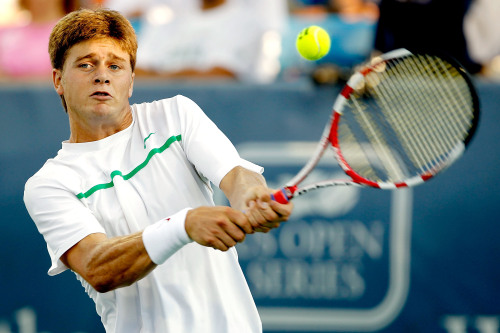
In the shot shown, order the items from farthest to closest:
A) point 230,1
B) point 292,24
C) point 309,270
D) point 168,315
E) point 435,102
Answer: point 292,24 → point 230,1 → point 309,270 → point 435,102 → point 168,315

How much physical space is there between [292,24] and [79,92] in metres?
3.20

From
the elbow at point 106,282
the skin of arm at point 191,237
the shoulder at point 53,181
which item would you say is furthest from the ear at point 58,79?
the elbow at point 106,282

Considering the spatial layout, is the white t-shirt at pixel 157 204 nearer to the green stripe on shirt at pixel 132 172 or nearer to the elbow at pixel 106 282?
the green stripe on shirt at pixel 132 172

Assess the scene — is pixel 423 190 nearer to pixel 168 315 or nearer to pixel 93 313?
pixel 93 313

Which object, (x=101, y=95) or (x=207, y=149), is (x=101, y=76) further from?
(x=207, y=149)

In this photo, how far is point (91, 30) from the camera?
2.89 m

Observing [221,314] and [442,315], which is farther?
[442,315]

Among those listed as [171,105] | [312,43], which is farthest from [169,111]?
[312,43]

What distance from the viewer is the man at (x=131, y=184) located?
2.83 metres

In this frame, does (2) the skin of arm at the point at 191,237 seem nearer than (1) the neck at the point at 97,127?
Yes

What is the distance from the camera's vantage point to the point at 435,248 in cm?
504

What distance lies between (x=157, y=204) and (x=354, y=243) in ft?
7.69

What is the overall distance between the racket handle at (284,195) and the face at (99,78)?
27.3 inches

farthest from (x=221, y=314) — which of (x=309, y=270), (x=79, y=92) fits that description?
(x=309, y=270)
